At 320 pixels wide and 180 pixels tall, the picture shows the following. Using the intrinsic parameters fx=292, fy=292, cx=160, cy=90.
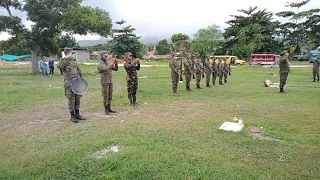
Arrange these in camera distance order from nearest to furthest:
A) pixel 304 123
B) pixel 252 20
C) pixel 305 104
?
pixel 304 123, pixel 305 104, pixel 252 20

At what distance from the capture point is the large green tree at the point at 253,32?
47812 millimetres

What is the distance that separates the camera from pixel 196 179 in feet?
13.8

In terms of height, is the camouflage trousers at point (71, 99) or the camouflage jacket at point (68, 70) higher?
the camouflage jacket at point (68, 70)

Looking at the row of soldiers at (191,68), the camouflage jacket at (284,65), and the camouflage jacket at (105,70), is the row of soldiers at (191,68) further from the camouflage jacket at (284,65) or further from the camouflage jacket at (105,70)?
the camouflage jacket at (105,70)

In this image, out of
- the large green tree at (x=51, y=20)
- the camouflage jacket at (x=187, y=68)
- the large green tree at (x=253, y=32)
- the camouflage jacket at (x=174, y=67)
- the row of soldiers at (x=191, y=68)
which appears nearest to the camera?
the camouflage jacket at (x=174, y=67)

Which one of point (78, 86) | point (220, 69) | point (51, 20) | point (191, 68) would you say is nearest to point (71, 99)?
point (78, 86)

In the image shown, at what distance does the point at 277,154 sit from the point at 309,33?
48.5m

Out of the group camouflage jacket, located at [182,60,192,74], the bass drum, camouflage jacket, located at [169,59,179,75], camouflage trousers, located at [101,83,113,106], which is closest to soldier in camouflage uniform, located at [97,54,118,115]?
camouflage trousers, located at [101,83,113,106]

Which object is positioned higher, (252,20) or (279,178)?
(252,20)

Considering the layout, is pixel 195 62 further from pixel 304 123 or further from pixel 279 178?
pixel 279 178

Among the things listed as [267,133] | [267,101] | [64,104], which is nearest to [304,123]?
[267,133]

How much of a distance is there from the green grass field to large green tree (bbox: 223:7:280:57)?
4017cm

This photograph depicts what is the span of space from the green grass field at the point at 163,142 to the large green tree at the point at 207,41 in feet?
143

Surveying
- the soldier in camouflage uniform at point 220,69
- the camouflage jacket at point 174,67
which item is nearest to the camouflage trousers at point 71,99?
the camouflage jacket at point 174,67
